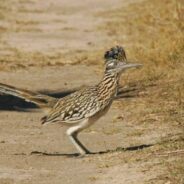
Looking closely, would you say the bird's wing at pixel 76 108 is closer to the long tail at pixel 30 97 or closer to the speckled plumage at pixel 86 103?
the speckled plumage at pixel 86 103

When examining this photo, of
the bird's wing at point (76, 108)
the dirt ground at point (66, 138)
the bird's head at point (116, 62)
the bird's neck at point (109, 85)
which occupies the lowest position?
the dirt ground at point (66, 138)

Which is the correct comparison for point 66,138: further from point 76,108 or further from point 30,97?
point 76,108

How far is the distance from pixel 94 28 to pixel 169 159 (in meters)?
17.8

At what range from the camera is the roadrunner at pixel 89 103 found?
11.6 meters

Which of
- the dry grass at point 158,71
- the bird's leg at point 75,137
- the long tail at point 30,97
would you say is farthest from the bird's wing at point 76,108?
the dry grass at point 158,71

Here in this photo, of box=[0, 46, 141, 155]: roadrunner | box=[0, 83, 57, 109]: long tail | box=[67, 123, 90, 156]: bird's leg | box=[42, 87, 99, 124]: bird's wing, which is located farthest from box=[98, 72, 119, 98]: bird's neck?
box=[0, 83, 57, 109]: long tail

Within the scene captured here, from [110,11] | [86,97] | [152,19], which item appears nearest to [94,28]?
[152,19]

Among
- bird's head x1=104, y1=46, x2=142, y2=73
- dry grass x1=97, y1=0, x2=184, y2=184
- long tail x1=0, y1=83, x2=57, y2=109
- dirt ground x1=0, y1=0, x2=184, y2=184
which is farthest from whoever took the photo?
long tail x1=0, y1=83, x2=57, y2=109

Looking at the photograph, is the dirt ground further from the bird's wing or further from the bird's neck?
the bird's neck

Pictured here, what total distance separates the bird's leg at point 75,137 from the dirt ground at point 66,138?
118 millimetres

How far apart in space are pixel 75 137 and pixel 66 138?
126 centimetres

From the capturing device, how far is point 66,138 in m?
13.3

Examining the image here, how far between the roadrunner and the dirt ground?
1.30ft

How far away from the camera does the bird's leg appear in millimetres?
11766
